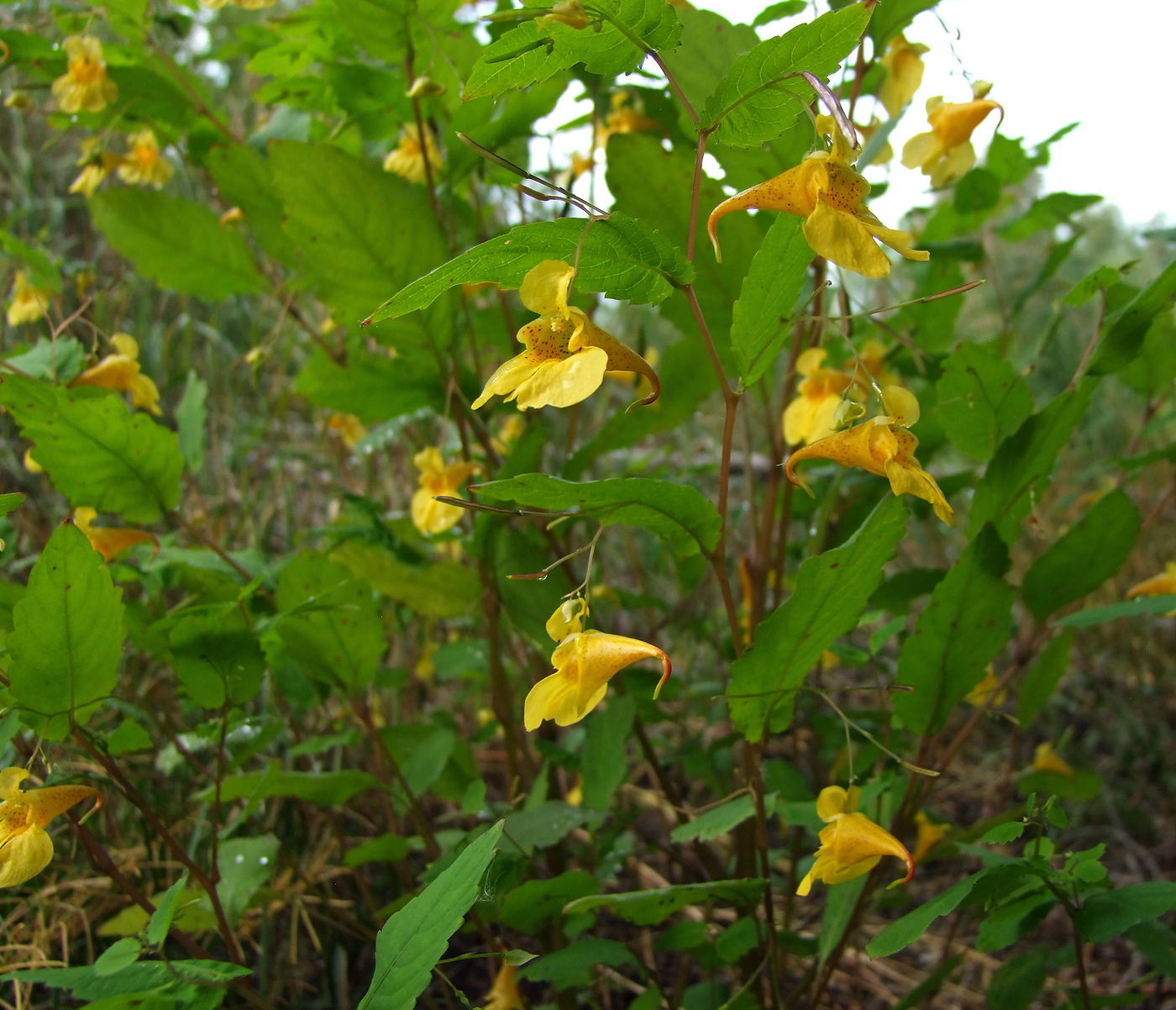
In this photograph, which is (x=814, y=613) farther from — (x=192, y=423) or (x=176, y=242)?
(x=176, y=242)

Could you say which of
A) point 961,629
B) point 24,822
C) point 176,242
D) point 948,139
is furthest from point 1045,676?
point 176,242

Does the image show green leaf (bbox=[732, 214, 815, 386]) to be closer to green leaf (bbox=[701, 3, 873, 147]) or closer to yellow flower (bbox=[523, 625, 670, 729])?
green leaf (bbox=[701, 3, 873, 147])

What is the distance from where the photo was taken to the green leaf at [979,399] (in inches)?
29.7

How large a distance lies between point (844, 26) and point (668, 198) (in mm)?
373

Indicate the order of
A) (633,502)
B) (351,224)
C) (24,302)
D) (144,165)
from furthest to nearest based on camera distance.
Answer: (144,165) < (24,302) < (351,224) < (633,502)

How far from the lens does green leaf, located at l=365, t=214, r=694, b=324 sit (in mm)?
485

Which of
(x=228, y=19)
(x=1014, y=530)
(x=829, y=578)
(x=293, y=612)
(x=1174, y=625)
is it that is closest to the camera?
(x=829, y=578)

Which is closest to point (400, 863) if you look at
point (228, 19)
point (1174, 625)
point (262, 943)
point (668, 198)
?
point (262, 943)

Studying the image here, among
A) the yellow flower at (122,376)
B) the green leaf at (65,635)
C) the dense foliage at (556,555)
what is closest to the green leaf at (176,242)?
the dense foliage at (556,555)

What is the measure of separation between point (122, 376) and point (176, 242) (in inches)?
9.0

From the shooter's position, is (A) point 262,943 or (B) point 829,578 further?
(A) point 262,943

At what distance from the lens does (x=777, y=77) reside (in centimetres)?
51

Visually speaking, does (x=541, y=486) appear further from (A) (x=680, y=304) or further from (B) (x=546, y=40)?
(A) (x=680, y=304)

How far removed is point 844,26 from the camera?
19.2 inches
